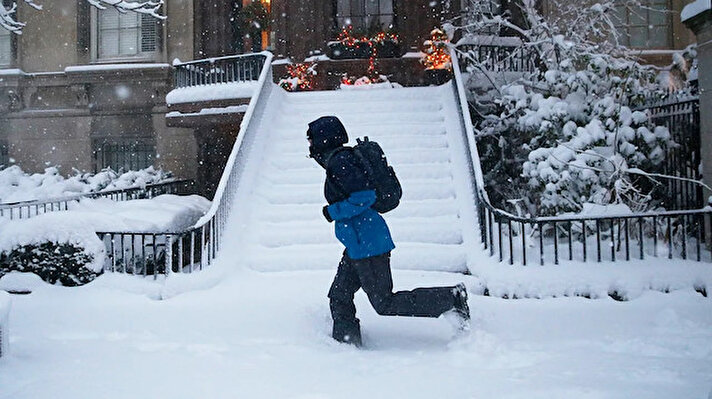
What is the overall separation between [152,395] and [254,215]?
4645 millimetres

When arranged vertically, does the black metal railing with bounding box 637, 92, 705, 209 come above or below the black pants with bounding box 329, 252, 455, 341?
above

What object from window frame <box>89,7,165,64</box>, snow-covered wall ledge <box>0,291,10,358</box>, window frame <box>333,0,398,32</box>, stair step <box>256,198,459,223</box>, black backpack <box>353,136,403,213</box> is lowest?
snow-covered wall ledge <box>0,291,10,358</box>

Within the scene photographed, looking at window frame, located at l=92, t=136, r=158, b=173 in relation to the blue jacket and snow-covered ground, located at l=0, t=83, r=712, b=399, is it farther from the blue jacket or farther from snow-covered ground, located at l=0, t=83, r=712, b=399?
the blue jacket

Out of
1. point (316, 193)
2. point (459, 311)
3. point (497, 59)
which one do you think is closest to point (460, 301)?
point (459, 311)

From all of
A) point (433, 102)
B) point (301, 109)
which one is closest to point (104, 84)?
point (301, 109)

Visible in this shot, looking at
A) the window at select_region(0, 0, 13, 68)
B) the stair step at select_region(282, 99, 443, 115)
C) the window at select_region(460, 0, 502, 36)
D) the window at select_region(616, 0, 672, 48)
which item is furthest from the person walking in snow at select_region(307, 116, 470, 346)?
the window at select_region(0, 0, 13, 68)

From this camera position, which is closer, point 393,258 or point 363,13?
point 393,258

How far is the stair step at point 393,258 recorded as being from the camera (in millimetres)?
6801

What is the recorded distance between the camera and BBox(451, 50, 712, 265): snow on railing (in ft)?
19.3

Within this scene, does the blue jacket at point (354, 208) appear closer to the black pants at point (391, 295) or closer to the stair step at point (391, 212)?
the black pants at point (391, 295)

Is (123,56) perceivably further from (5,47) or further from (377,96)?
(377,96)

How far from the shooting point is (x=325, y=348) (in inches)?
166

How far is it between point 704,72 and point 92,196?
987 centimetres

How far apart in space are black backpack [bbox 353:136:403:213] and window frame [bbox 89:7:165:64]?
12778 mm
